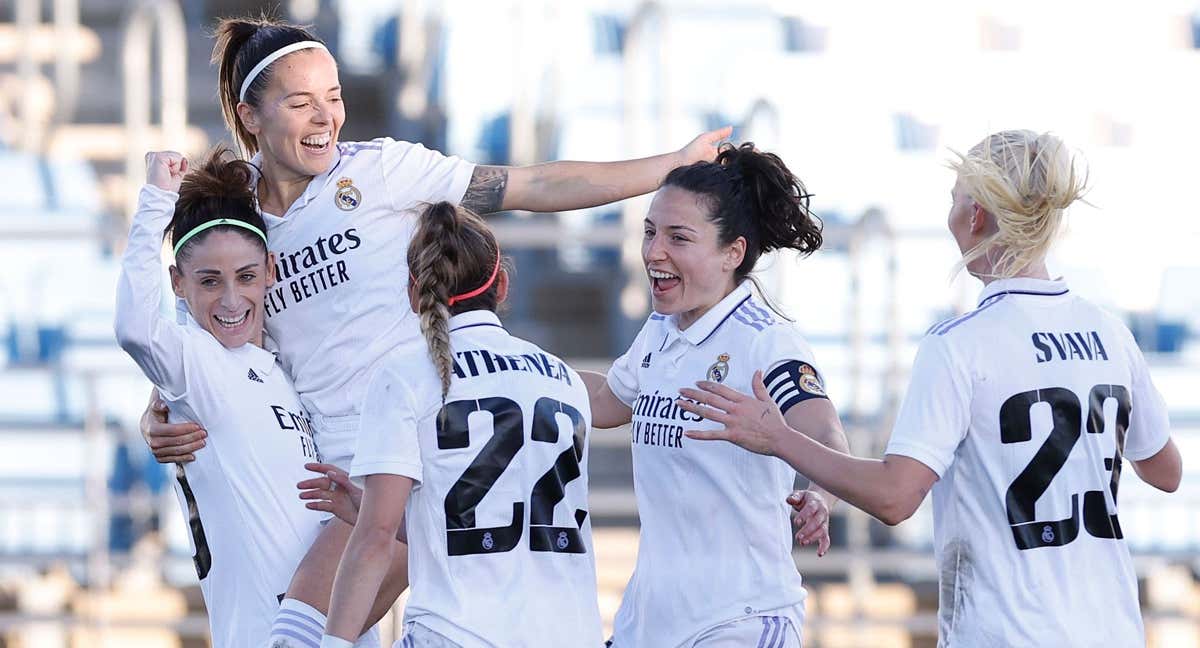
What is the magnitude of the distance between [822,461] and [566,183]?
Answer: 4.19ft

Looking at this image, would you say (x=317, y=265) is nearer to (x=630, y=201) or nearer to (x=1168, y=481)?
(x=1168, y=481)

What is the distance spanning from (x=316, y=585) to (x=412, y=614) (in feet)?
1.83

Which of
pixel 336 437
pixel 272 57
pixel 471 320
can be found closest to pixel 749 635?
pixel 471 320

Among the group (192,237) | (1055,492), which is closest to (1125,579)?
(1055,492)

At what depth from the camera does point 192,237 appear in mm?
3973

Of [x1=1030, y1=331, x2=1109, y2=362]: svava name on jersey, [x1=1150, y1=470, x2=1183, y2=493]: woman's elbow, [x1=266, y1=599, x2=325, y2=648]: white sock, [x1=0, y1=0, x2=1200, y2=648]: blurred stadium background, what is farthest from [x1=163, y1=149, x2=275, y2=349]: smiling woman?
[x1=0, y1=0, x2=1200, y2=648]: blurred stadium background

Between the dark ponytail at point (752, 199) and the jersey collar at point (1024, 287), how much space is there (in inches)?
22.0

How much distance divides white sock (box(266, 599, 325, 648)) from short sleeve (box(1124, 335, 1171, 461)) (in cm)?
185

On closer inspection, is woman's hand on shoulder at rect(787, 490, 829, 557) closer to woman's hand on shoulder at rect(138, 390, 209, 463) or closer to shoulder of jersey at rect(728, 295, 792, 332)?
shoulder of jersey at rect(728, 295, 792, 332)

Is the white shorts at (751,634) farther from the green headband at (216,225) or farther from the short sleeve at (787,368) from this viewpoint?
the green headband at (216,225)

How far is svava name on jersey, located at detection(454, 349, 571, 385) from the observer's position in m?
3.31

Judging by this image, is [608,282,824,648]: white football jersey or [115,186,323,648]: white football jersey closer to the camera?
[608,282,824,648]: white football jersey

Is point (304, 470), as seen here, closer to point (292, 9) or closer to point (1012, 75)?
point (292, 9)

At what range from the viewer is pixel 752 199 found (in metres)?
3.92
